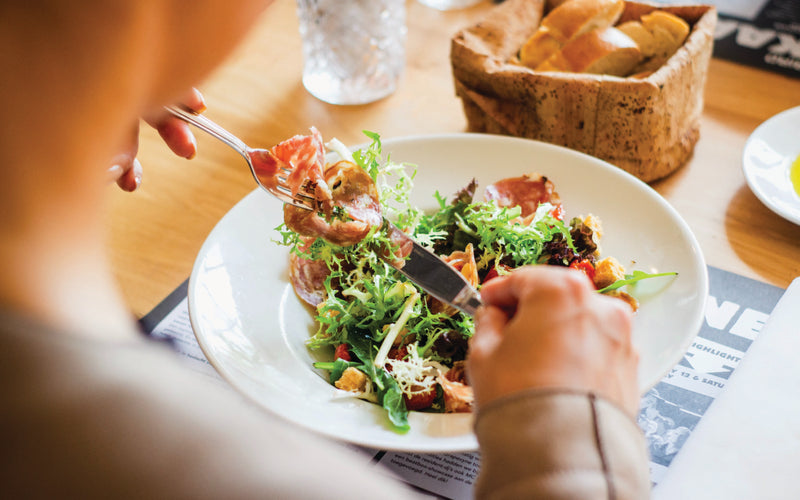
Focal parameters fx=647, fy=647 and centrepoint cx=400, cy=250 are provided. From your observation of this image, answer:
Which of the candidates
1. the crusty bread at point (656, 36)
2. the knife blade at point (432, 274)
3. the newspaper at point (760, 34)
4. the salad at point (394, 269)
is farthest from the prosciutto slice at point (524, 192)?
the newspaper at point (760, 34)

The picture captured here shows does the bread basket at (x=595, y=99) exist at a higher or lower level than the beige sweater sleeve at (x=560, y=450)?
lower

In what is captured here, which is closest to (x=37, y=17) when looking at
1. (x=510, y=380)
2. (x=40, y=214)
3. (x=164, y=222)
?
(x=40, y=214)

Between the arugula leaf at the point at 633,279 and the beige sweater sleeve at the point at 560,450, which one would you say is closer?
the beige sweater sleeve at the point at 560,450

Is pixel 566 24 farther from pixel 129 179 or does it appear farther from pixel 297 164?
pixel 129 179

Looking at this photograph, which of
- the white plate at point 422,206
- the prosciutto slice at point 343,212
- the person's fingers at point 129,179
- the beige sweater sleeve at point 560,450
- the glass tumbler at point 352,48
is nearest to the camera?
the beige sweater sleeve at point 560,450

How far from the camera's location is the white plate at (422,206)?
785mm

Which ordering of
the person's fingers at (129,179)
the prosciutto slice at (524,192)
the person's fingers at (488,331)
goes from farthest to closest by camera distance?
the prosciutto slice at (524,192)
the person's fingers at (129,179)
the person's fingers at (488,331)

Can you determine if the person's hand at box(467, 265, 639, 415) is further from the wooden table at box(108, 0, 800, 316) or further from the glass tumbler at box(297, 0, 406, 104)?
the glass tumbler at box(297, 0, 406, 104)

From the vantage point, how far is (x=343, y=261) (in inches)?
40.4

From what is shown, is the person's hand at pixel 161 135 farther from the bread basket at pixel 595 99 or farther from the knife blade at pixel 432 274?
the bread basket at pixel 595 99

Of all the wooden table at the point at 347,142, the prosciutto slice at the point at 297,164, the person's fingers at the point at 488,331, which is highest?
the person's fingers at the point at 488,331

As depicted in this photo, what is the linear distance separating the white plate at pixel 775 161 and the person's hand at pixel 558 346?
2.45 feet

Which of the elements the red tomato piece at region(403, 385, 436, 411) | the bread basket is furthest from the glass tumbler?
the red tomato piece at region(403, 385, 436, 411)

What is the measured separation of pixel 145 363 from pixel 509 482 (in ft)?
0.98
